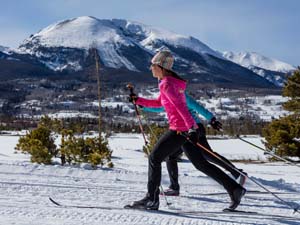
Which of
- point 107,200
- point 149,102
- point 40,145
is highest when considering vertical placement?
point 149,102

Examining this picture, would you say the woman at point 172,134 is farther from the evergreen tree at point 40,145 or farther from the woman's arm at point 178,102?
the evergreen tree at point 40,145

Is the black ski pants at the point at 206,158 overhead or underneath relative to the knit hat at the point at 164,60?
underneath

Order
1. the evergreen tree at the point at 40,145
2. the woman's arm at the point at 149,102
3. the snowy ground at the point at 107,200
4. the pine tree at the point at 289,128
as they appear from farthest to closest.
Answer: the pine tree at the point at 289,128
the evergreen tree at the point at 40,145
the woman's arm at the point at 149,102
the snowy ground at the point at 107,200

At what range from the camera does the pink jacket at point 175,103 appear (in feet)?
15.7

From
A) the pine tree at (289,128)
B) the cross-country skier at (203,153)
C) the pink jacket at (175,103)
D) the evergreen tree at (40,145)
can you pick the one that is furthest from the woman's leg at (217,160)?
the pine tree at (289,128)

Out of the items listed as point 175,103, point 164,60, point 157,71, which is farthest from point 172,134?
point 164,60

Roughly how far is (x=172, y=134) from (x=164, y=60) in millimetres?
818

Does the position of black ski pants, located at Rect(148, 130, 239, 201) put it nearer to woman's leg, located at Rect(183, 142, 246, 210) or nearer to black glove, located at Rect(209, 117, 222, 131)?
woman's leg, located at Rect(183, 142, 246, 210)

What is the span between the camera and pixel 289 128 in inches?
950

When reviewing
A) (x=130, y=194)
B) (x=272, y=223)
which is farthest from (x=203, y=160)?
(x=130, y=194)

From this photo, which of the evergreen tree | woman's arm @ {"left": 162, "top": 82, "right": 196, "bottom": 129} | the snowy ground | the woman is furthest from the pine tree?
woman's arm @ {"left": 162, "top": 82, "right": 196, "bottom": 129}

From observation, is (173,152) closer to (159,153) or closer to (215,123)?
(159,153)

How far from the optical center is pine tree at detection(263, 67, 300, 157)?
2383 centimetres

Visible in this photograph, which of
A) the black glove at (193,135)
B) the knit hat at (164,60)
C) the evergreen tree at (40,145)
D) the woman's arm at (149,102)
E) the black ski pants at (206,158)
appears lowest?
the evergreen tree at (40,145)
